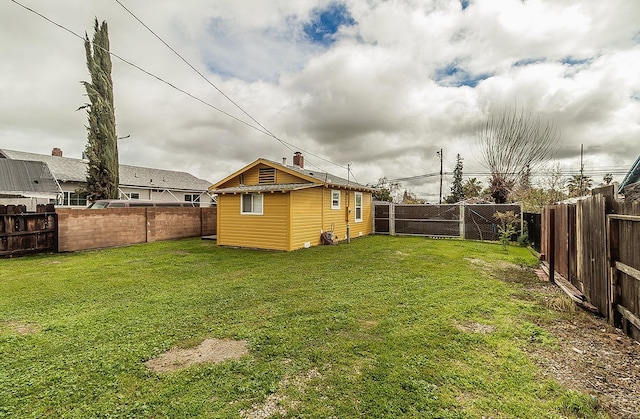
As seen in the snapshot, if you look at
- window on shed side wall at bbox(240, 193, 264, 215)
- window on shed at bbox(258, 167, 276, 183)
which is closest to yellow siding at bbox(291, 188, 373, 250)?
window on shed side wall at bbox(240, 193, 264, 215)

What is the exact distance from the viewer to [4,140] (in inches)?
822

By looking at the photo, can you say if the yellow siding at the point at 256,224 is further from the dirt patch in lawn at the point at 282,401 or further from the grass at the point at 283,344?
the dirt patch in lawn at the point at 282,401

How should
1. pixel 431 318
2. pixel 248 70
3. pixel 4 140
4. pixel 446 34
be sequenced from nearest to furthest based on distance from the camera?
1. pixel 431 318
2. pixel 446 34
3. pixel 248 70
4. pixel 4 140

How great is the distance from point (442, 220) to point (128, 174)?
2358 centimetres

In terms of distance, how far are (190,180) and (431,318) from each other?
28.7 metres

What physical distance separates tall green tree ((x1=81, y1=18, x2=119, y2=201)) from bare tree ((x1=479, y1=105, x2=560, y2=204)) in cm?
2363

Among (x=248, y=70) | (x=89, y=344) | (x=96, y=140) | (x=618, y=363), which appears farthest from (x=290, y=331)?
(x=96, y=140)

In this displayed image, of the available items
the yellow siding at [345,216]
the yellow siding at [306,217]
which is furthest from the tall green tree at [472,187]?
the yellow siding at [306,217]

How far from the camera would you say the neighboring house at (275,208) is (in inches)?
429

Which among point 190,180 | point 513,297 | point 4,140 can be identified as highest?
point 4,140

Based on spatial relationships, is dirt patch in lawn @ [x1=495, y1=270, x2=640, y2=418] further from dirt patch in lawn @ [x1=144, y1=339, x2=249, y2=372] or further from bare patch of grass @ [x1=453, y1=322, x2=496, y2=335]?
dirt patch in lawn @ [x1=144, y1=339, x2=249, y2=372]

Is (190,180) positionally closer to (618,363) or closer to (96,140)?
(96,140)

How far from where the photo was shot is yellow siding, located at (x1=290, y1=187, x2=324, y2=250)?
35.8 feet

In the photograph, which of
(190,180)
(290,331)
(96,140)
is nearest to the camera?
(290,331)
